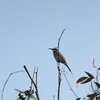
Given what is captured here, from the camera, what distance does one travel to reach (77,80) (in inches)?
126

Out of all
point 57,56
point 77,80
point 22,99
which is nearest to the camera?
point 77,80

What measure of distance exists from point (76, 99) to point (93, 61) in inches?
16.2

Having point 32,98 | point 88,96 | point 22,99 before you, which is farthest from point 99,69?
point 22,99

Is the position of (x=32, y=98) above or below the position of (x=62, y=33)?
below

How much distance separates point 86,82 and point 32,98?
2.21 ft

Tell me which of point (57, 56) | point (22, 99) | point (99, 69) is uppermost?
point (57, 56)

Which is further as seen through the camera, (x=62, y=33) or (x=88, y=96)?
(x=62, y=33)

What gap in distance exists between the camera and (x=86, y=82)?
A: 9.95 feet

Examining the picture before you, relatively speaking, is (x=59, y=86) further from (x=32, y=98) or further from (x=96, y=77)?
(x=32, y=98)

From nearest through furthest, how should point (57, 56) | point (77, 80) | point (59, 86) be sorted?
point (59, 86)
point (77, 80)
point (57, 56)

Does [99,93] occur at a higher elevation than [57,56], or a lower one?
lower

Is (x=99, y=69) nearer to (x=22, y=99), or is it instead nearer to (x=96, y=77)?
(x=96, y=77)

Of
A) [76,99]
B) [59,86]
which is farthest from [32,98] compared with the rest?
[59,86]

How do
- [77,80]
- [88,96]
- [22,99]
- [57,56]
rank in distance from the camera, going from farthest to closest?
1. [57,56]
2. [22,99]
3. [77,80]
4. [88,96]
